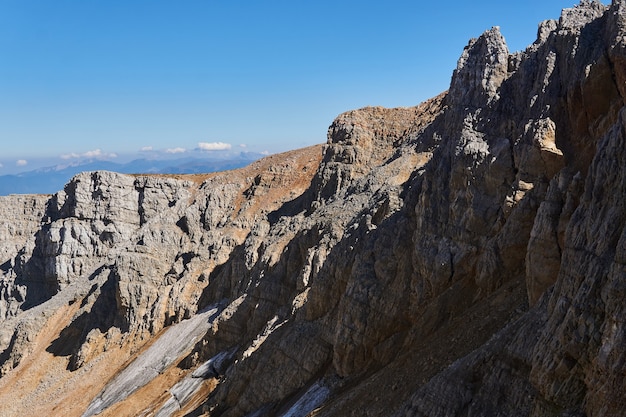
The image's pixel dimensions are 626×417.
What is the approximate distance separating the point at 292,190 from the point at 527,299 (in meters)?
53.0

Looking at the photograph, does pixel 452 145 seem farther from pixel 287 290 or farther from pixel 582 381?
pixel 287 290

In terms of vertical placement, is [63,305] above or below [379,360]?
below

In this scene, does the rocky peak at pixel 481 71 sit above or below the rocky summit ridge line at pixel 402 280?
above

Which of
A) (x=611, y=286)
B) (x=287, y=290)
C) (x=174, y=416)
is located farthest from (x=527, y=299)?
(x=174, y=416)

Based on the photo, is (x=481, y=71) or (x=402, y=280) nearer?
(x=402, y=280)

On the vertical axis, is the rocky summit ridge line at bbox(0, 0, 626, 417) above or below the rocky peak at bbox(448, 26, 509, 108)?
below

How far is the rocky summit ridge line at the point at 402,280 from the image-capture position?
47.5ft

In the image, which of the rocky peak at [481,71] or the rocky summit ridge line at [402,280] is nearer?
the rocky summit ridge line at [402,280]

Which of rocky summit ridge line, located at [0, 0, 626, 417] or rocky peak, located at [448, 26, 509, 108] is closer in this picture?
rocky summit ridge line, located at [0, 0, 626, 417]

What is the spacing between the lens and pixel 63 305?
6812 centimetres

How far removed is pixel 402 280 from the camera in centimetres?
2841

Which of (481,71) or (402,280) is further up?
(481,71)

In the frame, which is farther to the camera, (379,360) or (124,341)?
(124,341)

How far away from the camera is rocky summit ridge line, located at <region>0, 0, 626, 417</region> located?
14.5m
